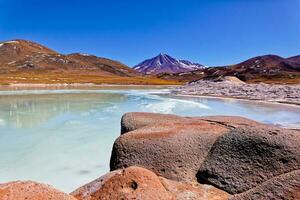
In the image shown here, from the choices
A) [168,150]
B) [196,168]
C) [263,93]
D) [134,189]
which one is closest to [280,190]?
[134,189]

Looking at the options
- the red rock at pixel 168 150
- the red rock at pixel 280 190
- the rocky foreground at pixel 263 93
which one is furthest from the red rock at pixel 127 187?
the rocky foreground at pixel 263 93

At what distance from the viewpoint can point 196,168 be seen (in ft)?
16.7

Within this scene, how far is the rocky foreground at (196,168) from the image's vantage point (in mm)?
3355

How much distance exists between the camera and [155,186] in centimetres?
385

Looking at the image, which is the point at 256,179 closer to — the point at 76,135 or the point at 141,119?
the point at 141,119

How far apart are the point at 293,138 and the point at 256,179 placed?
2.90 feet

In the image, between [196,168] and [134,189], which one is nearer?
[134,189]

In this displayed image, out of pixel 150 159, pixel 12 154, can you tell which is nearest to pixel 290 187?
pixel 150 159

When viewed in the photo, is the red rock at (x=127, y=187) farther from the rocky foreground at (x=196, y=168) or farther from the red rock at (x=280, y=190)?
the red rock at (x=280, y=190)

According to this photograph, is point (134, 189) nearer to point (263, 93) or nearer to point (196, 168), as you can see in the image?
point (196, 168)

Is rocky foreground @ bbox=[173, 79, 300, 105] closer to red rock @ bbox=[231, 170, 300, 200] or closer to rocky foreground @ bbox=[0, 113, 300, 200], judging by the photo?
rocky foreground @ bbox=[0, 113, 300, 200]

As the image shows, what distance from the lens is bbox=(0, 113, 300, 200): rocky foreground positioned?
336cm

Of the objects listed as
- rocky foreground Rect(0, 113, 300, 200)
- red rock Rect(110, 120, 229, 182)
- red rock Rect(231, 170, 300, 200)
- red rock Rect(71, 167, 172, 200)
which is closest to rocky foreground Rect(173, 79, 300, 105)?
red rock Rect(110, 120, 229, 182)

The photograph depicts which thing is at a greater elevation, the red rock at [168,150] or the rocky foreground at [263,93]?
the red rock at [168,150]
